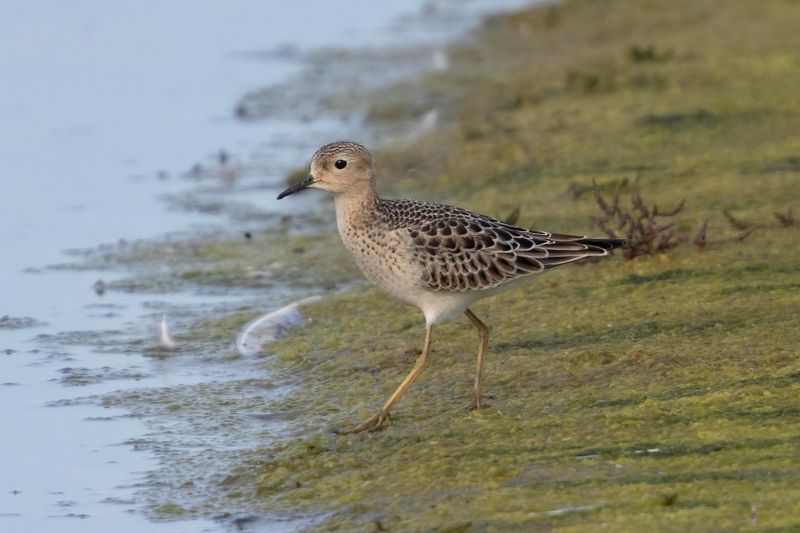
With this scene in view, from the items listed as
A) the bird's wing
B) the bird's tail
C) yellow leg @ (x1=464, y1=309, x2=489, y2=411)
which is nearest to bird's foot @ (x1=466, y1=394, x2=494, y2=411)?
yellow leg @ (x1=464, y1=309, x2=489, y2=411)

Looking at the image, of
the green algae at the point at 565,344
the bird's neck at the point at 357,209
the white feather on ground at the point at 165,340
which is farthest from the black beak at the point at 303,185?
the white feather on ground at the point at 165,340

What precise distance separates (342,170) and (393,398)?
1114 mm

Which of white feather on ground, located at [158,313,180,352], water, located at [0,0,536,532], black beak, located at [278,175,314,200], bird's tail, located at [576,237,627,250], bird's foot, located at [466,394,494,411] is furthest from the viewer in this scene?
white feather on ground, located at [158,313,180,352]

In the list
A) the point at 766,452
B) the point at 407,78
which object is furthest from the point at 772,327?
the point at 407,78

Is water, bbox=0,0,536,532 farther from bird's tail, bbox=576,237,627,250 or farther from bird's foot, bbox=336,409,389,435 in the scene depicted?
bird's tail, bbox=576,237,627,250

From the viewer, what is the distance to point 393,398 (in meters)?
6.32

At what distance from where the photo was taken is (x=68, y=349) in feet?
26.0

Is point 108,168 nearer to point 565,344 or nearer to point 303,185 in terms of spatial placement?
point 303,185

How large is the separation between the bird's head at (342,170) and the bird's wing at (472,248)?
0.67 feet

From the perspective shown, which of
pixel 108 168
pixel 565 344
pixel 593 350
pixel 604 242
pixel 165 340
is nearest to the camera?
pixel 604 242

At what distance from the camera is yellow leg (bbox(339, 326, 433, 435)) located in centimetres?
627

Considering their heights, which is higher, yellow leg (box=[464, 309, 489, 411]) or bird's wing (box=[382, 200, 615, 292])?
bird's wing (box=[382, 200, 615, 292])

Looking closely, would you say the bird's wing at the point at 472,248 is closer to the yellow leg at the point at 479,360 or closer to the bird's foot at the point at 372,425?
the yellow leg at the point at 479,360

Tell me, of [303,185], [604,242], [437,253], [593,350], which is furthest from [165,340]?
[604,242]
